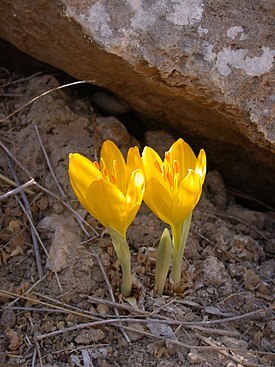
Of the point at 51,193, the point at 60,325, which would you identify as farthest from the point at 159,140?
the point at 60,325

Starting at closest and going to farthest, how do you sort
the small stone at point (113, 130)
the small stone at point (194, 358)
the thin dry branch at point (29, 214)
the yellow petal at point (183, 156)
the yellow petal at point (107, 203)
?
the yellow petal at point (107, 203), the small stone at point (194, 358), the yellow petal at point (183, 156), the thin dry branch at point (29, 214), the small stone at point (113, 130)

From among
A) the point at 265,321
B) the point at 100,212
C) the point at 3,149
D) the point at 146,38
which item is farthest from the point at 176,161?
the point at 3,149

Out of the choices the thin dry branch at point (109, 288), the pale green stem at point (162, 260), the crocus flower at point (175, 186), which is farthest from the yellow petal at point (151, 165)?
the thin dry branch at point (109, 288)

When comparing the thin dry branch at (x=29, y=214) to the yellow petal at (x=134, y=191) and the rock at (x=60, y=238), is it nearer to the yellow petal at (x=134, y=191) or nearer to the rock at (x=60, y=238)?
the rock at (x=60, y=238)

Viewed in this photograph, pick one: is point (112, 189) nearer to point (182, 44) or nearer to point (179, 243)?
point (179, 243)

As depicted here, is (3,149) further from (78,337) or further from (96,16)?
(78,337)

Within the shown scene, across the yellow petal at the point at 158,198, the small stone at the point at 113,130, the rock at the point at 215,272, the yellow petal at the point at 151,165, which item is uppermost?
the yellow petal at the point at 151,165

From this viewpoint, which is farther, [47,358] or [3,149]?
[3,149]
